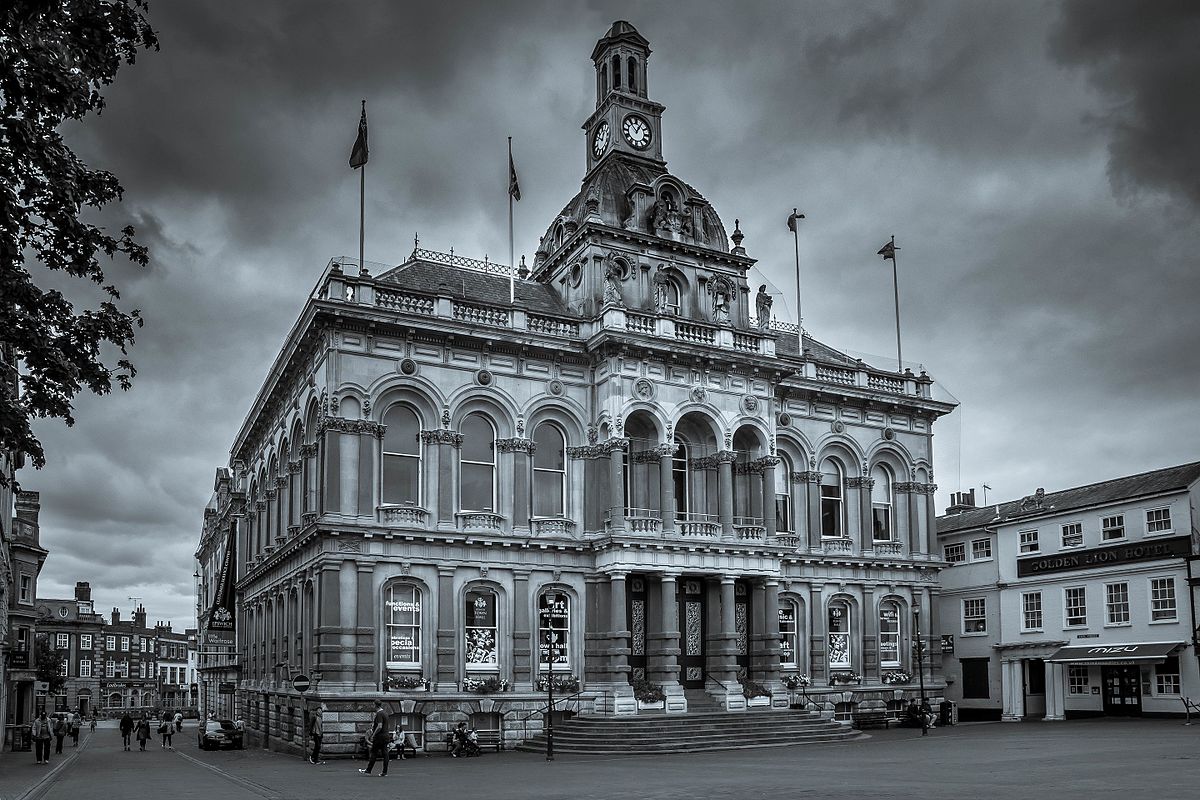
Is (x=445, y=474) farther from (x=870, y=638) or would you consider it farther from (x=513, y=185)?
(x=870, y=638)

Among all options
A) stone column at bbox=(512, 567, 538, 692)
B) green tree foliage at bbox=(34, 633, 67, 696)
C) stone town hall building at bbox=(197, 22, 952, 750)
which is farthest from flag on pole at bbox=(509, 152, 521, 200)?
green tree foliage at bbox=(34, 633, 67, 696)

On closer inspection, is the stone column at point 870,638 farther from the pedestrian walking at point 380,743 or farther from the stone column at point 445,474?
the pedestrian walking at point 380,743

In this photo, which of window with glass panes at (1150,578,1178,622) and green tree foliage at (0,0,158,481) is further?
window with glass panes at (1150,578,1178,622)

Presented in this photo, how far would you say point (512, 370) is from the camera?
39.1 meters

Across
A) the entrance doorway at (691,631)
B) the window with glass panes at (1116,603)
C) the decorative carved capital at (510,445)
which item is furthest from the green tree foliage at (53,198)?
the window with glass panes at (1116,603)

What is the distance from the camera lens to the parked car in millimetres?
43938

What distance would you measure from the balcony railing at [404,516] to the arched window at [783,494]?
1450cm

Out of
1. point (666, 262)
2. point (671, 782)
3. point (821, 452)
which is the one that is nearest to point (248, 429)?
point (666, 262)

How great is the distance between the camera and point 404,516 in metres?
36.3

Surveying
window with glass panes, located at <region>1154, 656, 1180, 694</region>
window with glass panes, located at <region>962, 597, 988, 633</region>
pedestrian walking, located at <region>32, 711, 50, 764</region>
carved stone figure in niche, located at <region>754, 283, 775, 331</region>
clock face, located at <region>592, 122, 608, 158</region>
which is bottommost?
pedestrian walking, located at <region>32, 711, 50, 764</region>

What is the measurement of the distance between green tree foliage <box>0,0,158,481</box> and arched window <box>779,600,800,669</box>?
107 feet

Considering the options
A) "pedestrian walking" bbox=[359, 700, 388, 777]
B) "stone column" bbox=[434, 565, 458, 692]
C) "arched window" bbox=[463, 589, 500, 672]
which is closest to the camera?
"pedestrian walking" bbox=[359, 700, 388, 777]

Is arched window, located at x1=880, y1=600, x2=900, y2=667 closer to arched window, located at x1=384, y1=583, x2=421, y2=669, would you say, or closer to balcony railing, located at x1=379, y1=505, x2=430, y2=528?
arched window, located at x1=384, y1=583, x2=421, y2=669

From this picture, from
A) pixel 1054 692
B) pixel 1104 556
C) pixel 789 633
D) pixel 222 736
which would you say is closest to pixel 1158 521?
pixel 1104 556
